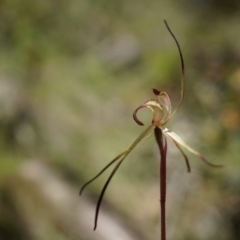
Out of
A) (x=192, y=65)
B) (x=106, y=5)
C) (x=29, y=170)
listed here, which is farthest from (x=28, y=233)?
(x=106, y=5)

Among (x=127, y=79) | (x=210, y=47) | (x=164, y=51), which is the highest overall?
(x=210, y=47)

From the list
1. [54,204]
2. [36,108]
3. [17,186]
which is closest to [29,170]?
[17,186]

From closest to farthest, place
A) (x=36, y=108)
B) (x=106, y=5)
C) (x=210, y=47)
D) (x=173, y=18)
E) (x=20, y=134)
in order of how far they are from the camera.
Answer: (x=20, y=134) < (x=36, y=108) < (x=210, y=47) < (x=173, y=18) < (x=106, y=5)

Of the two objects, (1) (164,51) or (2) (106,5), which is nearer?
(1) (164,51)

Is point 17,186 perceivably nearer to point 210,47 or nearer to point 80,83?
point 80,83

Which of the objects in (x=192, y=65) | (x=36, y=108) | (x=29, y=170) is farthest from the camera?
Answer: (x=192, y=65)

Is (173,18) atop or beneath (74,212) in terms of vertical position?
atop
